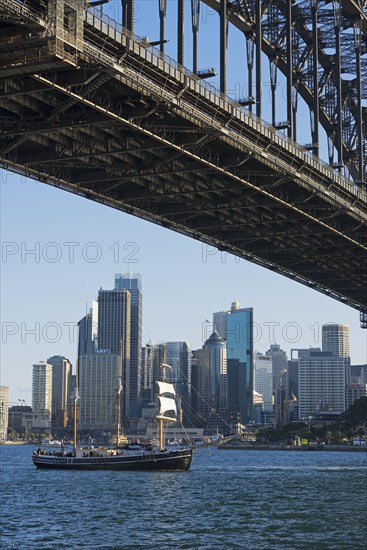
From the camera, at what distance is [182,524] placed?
47.0 metres

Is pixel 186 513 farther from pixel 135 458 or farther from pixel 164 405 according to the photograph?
pixel 164 405

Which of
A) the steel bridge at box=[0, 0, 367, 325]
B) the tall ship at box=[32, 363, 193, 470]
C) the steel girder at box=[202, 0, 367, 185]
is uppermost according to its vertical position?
the steel girder at box=[202, 0, 367, 185]

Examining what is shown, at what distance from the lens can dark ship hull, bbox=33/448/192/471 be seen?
96.4 meters

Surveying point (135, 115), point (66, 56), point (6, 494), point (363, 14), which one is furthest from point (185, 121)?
point (6, 494)

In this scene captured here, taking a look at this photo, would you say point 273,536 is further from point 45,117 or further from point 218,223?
point 218,223

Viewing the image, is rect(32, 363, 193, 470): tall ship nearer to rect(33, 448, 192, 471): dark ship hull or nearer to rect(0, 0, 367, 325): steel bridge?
rect(33, 448, 192, 471): dark ship hull

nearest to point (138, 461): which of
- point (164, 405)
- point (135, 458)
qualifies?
point (135, 458)

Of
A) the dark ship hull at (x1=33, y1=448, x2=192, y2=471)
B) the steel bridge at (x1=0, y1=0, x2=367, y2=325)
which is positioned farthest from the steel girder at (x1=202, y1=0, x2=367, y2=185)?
the dark ship hull at (x1=33, y1=448, x2=192, y2=471)

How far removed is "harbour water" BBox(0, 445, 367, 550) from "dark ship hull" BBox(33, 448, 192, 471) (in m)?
12.9

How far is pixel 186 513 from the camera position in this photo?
171 feet

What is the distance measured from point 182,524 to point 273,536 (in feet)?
21.0

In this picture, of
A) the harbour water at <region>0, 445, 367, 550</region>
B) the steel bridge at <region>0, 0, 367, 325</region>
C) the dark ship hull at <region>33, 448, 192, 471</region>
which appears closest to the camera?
the steel bridge at <region>0, 0, 367, 325</region>

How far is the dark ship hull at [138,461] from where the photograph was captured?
3794 inches

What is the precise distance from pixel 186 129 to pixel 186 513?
68.4 feet
